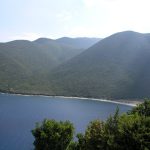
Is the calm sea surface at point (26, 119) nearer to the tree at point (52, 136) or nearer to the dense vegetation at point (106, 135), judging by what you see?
the tree at point (52, 136)

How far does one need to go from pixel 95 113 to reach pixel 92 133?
449ft

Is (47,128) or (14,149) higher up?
(47,128)

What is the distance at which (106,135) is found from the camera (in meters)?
48.3

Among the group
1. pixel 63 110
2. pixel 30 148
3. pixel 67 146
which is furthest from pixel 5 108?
pixel 67 146

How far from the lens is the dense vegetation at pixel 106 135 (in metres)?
43.8

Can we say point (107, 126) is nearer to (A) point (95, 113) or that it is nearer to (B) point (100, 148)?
(B) point (100, 148)

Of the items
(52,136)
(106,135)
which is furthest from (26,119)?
(106,135)

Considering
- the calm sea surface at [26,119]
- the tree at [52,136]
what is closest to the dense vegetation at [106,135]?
the tree at [52,136]

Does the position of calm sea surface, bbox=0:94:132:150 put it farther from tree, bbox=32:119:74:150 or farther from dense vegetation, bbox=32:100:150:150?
dense vegetation, bbox=32:100:150:150

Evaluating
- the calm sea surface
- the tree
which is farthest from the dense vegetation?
the calm sea surface

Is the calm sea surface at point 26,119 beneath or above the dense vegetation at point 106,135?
A: beneath

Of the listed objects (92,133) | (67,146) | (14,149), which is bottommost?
(14,149)

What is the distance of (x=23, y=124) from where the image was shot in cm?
13988

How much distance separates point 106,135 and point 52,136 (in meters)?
17.2
